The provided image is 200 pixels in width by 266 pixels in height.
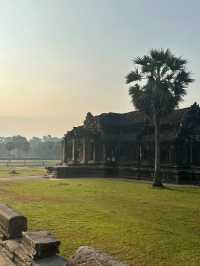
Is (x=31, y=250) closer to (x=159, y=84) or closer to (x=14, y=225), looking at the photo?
(x=14, y=225)

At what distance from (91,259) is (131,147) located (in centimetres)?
3999

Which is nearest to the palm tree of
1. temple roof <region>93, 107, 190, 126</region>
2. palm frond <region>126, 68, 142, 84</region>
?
palm frond <region>126, 68, 142, 84</region>

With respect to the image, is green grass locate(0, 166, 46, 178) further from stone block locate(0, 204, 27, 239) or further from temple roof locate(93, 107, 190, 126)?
stone block locate(0, 204, 27, 239)

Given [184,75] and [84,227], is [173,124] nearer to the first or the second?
[184,75]

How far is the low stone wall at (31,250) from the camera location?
5.85 metres

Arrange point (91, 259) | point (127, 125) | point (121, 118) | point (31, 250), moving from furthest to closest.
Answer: point (121, 118), point (127, 125), point (31, 250), point (91, 259)

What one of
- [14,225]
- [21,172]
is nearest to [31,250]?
[14,225]

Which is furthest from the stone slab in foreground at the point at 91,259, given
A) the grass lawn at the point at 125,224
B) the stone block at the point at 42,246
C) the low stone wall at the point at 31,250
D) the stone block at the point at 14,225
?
the stone block at the point at 14,225

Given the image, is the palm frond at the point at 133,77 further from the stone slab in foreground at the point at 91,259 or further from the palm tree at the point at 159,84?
the stone slab in foreground at the point at 91,259

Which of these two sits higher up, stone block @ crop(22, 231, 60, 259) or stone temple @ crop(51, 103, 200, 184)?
stone temple @ crop(51, 103, 200, 184)

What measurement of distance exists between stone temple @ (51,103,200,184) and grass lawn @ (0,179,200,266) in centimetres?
1654

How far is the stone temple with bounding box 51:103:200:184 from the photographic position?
3750cm

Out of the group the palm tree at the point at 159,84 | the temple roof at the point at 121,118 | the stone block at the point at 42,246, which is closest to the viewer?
the stone block at the point at 42,246

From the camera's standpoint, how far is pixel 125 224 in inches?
516
